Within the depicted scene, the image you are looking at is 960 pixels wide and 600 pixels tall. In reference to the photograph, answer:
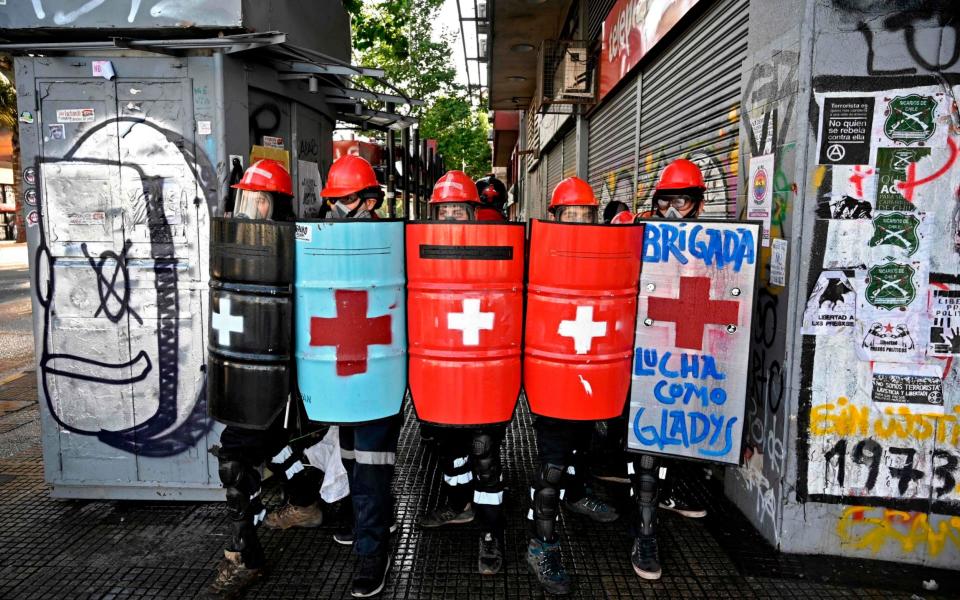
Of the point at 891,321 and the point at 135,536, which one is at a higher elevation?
the point at 891,321

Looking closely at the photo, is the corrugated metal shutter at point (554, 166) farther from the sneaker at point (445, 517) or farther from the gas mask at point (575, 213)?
the sneaker at point (445, 517)

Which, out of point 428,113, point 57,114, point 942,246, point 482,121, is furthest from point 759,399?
point 482,121

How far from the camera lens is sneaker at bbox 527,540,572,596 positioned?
2930 millimetres

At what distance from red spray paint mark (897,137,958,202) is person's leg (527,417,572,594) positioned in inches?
81.1

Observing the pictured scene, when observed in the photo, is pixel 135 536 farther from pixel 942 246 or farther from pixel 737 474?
pixel 942 246

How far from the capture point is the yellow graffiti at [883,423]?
126 inches

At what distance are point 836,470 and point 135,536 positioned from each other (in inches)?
150

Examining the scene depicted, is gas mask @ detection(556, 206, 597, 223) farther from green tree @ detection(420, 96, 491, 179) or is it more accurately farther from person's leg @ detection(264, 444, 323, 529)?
green tree @ detection(420, 96, 491, 179)

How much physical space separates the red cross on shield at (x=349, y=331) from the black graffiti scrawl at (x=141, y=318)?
1519mm

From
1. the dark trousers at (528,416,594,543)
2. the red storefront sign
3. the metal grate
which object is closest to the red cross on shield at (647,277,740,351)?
the dark trousers at (528,416,594,543)

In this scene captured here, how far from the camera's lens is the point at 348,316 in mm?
2727

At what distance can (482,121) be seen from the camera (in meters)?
32.5

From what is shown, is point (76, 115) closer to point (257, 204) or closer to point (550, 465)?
point (257, 204)

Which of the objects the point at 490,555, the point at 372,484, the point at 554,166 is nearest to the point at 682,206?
the point at 490,555
